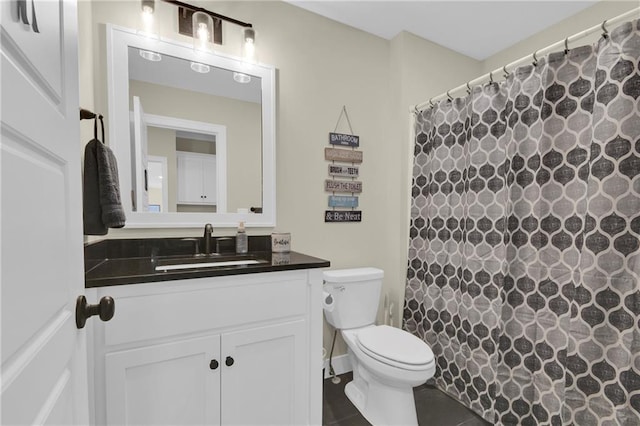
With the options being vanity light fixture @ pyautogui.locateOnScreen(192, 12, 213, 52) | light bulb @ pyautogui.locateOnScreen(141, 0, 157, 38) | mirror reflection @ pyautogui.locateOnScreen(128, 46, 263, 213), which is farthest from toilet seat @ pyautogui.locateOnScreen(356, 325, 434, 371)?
light bulb @ pyautogui.locateOnScreen(141, 0, 157, 38)

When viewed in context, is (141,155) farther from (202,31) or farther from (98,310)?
(98,310)

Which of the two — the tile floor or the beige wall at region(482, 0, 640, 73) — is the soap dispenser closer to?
the tile floor

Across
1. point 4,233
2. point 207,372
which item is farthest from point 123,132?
point 4,233

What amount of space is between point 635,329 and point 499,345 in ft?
1.93

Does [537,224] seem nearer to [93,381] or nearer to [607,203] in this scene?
[607,203]

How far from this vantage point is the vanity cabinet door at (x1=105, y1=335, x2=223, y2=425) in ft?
3.52

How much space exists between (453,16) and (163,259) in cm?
245

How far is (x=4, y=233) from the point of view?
0.37 m

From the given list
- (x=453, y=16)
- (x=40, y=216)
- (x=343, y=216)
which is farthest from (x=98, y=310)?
(x=453, y=16)

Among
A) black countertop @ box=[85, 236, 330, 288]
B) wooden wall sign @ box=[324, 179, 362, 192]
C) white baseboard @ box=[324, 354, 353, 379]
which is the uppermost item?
wooden wall sign @ box=[324, 179, 362, 192]

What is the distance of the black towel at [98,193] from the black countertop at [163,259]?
0.18 m

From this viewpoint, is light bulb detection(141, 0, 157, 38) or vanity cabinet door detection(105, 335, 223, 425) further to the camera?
light bulb detection(141, 0, 157, 38)

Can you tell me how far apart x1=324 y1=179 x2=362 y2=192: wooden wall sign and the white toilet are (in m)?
0.58

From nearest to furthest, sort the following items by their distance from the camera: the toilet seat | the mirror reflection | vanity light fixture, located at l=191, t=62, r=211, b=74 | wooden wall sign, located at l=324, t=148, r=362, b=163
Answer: the toilet seat < the mirror reflection < vanity light fixture, located at l=191, t=62, r=211, b=74 < wooden wall sign, located at l=324, t=148, r=362, b=163
